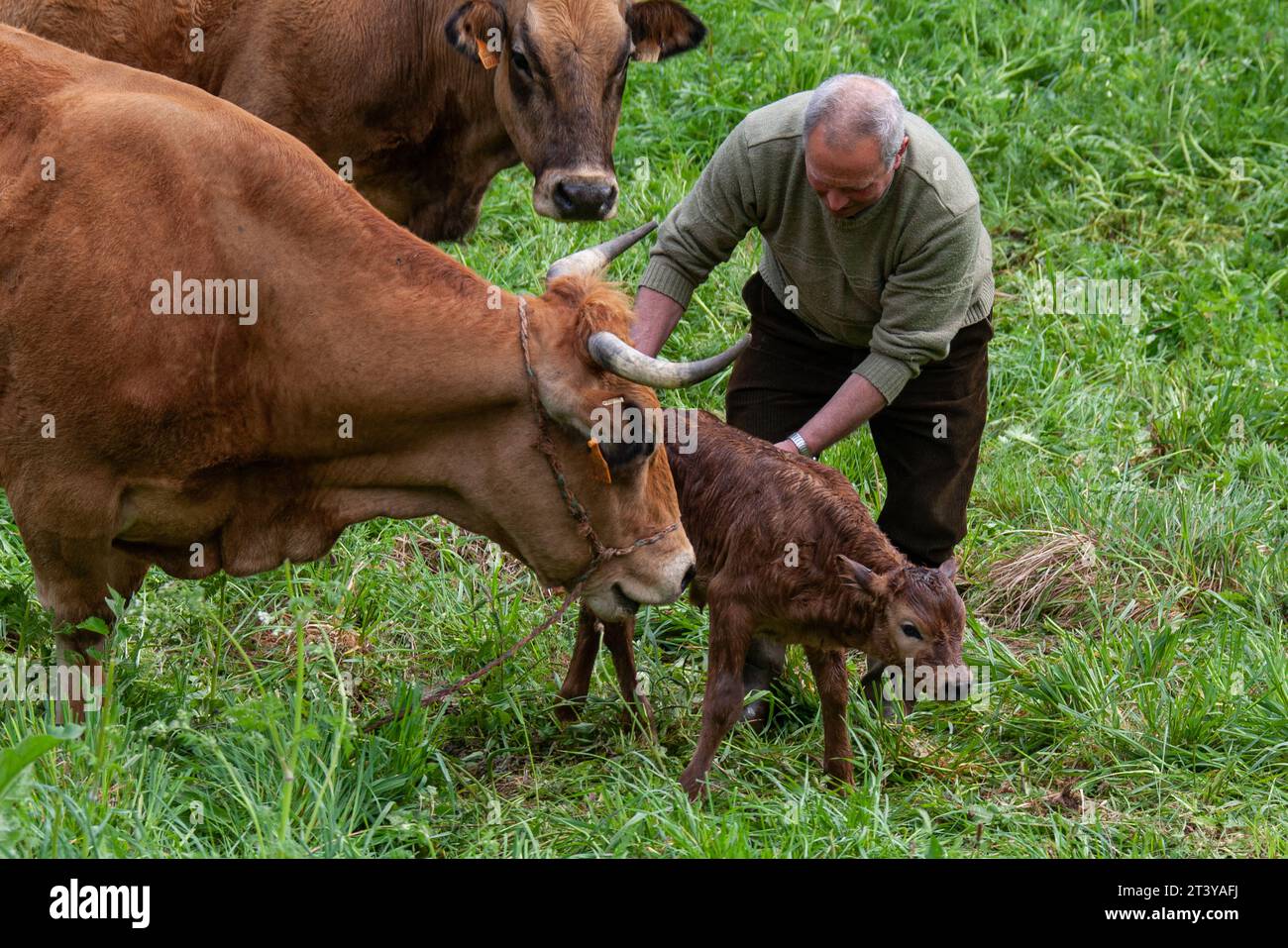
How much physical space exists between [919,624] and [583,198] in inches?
108

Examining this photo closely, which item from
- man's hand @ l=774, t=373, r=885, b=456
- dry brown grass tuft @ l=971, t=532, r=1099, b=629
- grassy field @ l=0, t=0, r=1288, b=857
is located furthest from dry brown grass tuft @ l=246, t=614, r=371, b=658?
dry brown grass tuft @ l=971, t=532, r=1099, b=629

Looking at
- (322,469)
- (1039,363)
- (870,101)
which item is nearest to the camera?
(322,469)

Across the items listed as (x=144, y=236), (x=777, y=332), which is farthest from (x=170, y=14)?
(x=777, y=332)

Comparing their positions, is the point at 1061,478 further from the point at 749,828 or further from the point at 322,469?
the point at 322,469

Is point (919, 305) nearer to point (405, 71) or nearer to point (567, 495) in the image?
point (567, 495)

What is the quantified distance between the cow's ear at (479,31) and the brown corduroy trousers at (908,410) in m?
1.60

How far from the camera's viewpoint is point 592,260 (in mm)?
5461

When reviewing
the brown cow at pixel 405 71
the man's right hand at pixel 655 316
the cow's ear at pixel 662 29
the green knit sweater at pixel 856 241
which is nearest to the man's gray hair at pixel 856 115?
the green knit sweater at pixel 856 241

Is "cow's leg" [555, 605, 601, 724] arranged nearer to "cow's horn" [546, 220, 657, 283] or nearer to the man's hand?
the man's hand

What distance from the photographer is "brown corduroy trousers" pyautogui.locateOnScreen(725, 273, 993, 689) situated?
263 inches

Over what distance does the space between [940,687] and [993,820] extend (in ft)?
1.65

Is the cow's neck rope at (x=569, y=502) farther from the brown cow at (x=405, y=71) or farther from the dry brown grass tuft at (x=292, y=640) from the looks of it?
the brown cow at (x=405, y=71)

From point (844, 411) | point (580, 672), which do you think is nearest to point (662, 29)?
point (844, 411)

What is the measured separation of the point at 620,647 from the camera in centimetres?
609
